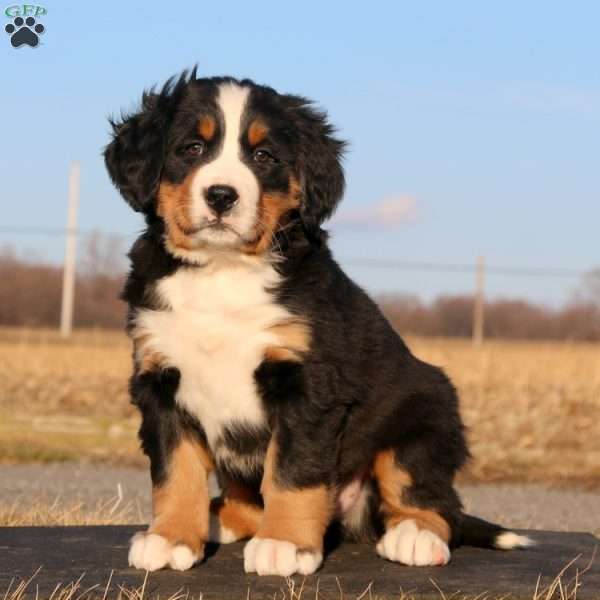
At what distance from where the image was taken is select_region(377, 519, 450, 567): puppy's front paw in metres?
4.60

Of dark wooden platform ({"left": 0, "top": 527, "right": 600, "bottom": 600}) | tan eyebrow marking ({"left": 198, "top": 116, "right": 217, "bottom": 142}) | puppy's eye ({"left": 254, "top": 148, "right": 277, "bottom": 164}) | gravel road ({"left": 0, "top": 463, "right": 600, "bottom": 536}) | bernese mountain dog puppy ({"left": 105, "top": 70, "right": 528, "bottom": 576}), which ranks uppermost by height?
tan eyebrow marking ({"left": 198, "top": 116, "right": 217, "bottom": 142})

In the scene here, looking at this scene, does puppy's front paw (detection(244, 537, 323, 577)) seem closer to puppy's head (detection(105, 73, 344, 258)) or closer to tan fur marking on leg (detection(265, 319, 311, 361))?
tan fur marking on leg (detection(265, 319, 311, 361))

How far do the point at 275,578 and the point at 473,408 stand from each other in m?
10.2

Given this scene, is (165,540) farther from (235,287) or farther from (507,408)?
(507,408)

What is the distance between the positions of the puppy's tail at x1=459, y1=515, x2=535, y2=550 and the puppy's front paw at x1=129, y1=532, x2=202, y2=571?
136 cm

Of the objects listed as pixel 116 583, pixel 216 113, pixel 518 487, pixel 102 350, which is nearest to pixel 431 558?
pixel 116 583

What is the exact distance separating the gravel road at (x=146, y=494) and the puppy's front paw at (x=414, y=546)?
127 inches

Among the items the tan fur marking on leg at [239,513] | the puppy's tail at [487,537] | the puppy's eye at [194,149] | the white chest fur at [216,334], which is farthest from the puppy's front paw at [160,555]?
the puppy's eye at [194,149]

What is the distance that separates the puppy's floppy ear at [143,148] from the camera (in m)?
4.66

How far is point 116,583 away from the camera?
4.12 meters

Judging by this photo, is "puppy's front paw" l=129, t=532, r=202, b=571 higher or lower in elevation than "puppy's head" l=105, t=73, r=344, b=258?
lower

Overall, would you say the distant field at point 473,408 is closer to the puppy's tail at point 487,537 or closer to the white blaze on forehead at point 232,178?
the puppy's tail at point 487,537

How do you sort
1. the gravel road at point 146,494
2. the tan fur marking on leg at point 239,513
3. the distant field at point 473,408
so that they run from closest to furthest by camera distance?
the tan fur marking on leg at point 239,513
the gravel road at point 146,494
the distant field at point 473,408

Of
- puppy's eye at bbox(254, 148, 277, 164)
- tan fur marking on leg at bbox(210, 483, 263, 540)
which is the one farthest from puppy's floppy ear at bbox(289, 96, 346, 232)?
tan fur marking on leg at bbox(210, 483, 263, 540)
